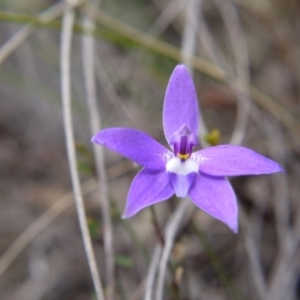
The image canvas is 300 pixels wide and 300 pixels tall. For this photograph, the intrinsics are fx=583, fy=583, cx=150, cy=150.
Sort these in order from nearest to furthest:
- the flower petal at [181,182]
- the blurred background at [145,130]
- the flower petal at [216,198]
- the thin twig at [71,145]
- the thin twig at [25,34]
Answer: the flower petal at [216,198] < the flower petal at [181,182] < the thin twig at [71,145] < the thin twig at [25,34] < the blurred background at [145,130]

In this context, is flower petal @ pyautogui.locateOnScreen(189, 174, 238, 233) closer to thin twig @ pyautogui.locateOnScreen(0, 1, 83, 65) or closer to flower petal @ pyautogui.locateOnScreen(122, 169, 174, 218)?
flower petal @ pyautogui.locateOnScreen(122, 169, 174, 218)

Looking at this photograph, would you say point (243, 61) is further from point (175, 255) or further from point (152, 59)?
point (175, 255)

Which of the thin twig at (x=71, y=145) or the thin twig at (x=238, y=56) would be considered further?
the thin twig at (x=238, y=56)

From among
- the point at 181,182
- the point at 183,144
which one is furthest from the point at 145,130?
the point at 181,182

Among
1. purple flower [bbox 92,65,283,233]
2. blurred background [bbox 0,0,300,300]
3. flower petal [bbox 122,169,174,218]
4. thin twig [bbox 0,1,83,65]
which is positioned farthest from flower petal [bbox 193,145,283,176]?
thin twig [bbox 0,1,83,65]

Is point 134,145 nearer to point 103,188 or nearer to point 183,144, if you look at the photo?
point 183,144

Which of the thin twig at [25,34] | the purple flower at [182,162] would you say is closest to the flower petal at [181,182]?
the purple flower at [182,162]

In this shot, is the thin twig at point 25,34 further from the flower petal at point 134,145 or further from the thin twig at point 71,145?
the flower petal at point 134,145

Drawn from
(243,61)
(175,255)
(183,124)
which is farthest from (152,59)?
(183,124)
